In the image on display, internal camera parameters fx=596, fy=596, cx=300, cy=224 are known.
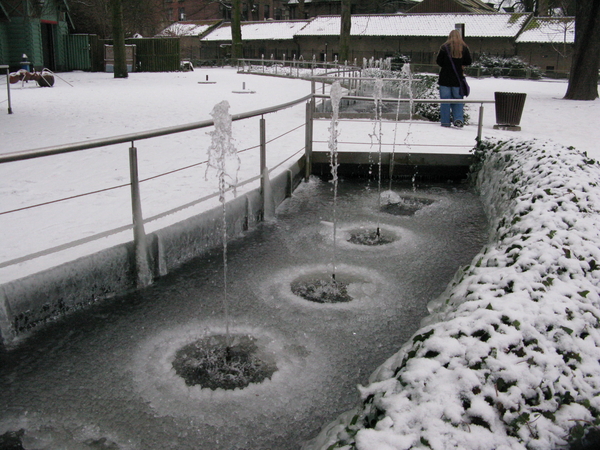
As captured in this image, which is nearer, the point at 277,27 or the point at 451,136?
the point at 451,136

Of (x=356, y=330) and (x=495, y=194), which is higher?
(x=495, y=194)

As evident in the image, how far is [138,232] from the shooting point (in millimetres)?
4809

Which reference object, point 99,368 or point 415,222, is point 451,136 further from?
point 99,368

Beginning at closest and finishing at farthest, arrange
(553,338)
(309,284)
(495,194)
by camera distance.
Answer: (553,338)
(309,284)
(495,194)

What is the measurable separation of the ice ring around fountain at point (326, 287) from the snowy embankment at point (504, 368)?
1.47m

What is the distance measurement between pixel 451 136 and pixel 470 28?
123 feet

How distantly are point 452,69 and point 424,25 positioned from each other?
121ft

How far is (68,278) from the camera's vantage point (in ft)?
14.2

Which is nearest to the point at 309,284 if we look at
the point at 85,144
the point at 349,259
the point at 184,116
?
the point at 349,259

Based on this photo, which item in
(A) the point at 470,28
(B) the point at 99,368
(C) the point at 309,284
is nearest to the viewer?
(B) the point at 99,368

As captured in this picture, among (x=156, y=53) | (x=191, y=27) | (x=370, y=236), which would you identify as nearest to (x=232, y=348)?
(x=370, y=236)

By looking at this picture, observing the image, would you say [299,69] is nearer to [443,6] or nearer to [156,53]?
[156,53]

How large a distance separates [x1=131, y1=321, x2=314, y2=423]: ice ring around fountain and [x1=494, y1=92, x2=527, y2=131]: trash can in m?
9.91

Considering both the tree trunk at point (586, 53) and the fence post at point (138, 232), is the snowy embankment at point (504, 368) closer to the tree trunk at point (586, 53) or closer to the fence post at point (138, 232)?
the fence post at point (138, 232)
